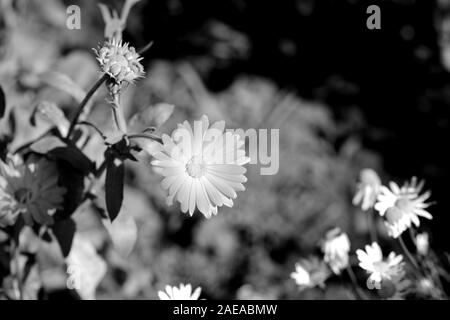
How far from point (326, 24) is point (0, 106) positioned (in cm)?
157

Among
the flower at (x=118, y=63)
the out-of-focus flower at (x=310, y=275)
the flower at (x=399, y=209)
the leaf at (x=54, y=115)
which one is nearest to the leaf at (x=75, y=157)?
the leaf at (x=54, y=115)

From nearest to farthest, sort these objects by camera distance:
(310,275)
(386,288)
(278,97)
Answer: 1. (386,288)
2. (310,275)
3. (278,97)

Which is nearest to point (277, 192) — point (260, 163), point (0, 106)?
point (260, 163)

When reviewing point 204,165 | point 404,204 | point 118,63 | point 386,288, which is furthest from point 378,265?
point 118,63

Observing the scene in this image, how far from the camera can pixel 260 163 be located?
95.0 inches

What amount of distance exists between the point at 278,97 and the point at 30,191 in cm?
136

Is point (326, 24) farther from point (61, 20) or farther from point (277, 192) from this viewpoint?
point (61, 20)

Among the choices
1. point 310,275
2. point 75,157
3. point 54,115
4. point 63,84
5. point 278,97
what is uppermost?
point 278,97

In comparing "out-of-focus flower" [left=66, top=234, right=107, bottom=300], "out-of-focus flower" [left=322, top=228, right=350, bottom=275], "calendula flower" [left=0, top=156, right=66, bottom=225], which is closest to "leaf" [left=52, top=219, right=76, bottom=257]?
"calendula flower" [left=0, top=156, right=66, bottom=225]

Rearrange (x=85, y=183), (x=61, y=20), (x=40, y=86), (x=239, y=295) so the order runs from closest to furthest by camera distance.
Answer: (x=85, y=183) < (x=239, y=295) < (x=40, y=86) < (x=61, y=20)

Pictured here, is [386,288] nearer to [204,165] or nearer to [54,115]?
[204,165]

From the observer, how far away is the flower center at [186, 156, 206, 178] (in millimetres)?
1394

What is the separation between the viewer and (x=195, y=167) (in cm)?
141

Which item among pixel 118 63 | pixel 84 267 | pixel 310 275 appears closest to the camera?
pixel 118 63
